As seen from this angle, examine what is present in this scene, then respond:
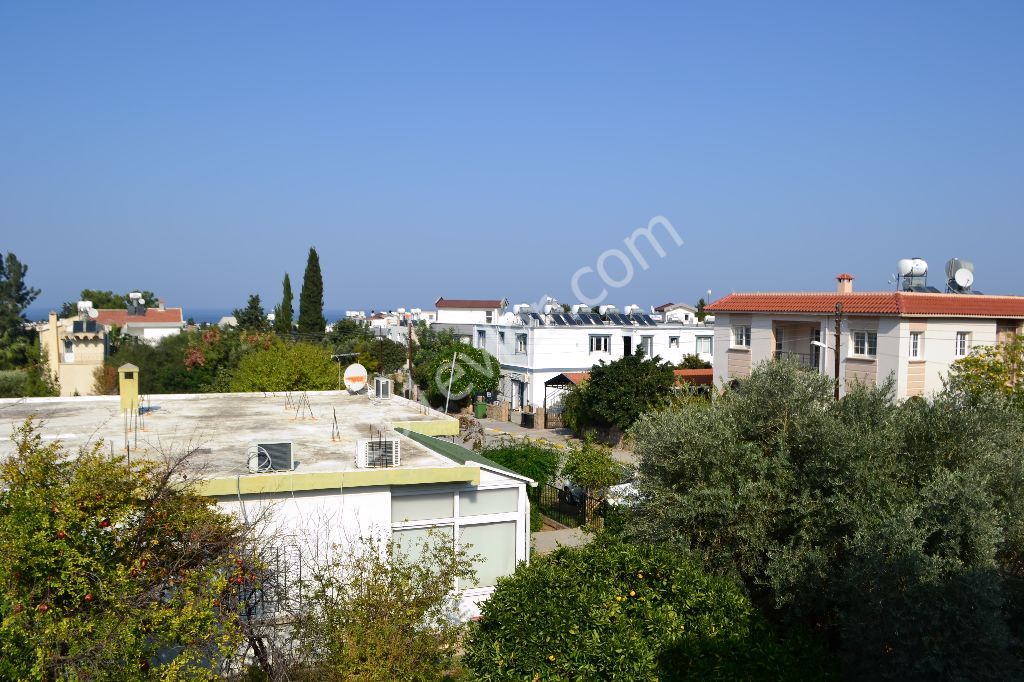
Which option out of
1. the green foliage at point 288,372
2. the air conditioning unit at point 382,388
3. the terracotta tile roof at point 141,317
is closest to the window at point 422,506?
the air conditioning unit at point 382,388

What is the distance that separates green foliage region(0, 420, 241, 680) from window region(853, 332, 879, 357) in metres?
25.8

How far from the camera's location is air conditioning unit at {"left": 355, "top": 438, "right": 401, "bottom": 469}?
1152 cm

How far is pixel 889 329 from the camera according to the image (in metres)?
27.8

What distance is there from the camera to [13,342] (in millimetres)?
56188

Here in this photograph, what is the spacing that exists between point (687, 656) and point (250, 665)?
5.38m

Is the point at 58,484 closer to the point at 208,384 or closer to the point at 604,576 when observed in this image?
the point at 604,576

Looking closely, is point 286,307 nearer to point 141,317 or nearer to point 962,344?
point 141,317

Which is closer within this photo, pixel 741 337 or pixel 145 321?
pixel 741 337

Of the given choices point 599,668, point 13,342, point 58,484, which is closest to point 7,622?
point 58,484

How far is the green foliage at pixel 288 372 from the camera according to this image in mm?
28422

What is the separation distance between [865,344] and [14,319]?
6949 centimetres

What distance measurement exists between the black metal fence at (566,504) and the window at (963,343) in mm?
16018

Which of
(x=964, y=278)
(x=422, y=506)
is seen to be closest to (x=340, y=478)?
(x=422, y=506)

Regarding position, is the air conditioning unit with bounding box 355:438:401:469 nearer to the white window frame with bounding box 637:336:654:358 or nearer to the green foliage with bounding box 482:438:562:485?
the green foliage with bounding box 482:438:562:485
